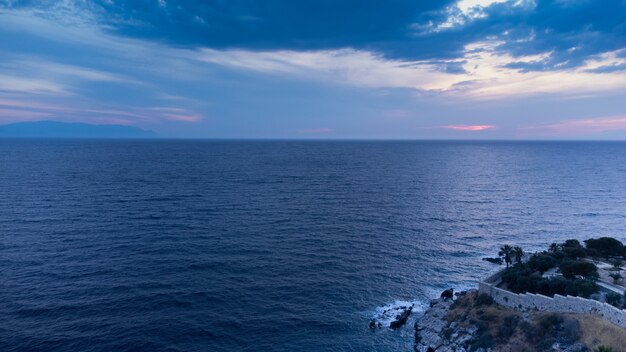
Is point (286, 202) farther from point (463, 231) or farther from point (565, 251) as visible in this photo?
point (565, 251)

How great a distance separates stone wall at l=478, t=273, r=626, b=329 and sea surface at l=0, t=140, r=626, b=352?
10.7 meters

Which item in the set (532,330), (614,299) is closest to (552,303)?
(532,330)

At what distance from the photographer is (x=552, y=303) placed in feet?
140

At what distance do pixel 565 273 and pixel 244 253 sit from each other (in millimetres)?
51129

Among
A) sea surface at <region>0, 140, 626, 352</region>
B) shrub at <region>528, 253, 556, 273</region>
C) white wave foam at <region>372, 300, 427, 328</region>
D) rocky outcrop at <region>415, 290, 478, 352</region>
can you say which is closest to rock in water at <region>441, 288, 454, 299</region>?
sea surface at <region>0, 140, 626, 352</region>

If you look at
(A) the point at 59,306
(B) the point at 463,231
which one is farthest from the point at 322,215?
(A) the point at 59,306

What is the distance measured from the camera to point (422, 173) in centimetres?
→ 18612

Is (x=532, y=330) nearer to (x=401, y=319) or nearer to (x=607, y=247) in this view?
(x=401, y=319)

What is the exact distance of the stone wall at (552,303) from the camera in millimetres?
38094

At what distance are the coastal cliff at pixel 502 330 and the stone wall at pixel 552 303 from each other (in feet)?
4.18

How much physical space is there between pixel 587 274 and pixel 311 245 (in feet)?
148

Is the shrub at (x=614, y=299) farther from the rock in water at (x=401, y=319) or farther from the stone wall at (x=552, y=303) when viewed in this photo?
the rock in water at (x=401, y=319)

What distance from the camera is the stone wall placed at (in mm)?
38094

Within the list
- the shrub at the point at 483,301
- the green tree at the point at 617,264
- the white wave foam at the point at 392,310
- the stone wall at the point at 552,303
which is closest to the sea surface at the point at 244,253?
the white wave foam at the point at 392,310
